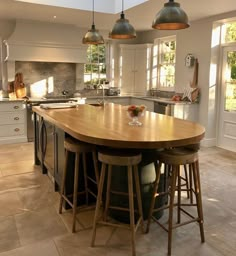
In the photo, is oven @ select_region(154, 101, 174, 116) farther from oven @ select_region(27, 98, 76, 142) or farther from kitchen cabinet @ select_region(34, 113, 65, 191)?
kitchen cabinet @ select_region(34, 113, 65, 191)

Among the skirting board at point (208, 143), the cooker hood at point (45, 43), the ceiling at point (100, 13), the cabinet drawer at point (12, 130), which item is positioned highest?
the ceiling at point (100, 13)

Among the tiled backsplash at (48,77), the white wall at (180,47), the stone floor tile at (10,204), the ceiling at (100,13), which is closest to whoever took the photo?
the stone floor tile at (10,204)

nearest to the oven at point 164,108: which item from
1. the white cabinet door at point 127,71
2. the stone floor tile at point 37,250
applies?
the white cabinet door at point 127,71

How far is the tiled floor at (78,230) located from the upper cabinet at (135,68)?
4.19m

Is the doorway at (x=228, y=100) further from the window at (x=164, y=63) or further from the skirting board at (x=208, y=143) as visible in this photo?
the window at (x=164, y=63)

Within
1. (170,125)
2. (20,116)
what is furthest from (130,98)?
(170,125)

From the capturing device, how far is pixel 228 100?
5.73m

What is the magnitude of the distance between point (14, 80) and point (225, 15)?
178 inches

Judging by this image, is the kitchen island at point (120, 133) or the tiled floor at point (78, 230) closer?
the kitchen island at point (120, 133)

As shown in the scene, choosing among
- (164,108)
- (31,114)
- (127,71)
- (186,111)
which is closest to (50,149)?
(31,114)

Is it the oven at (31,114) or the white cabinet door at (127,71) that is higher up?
the white cabinet door at (127,71)

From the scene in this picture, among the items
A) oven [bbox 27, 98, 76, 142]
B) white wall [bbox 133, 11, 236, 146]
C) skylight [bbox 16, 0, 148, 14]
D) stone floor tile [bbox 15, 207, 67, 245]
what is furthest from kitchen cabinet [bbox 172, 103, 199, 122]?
stone floor tile [bbox 15, 207, 67, 245]

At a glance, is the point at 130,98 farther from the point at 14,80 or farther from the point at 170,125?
the point at 170,125

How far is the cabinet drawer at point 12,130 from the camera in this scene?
19.6 feet
